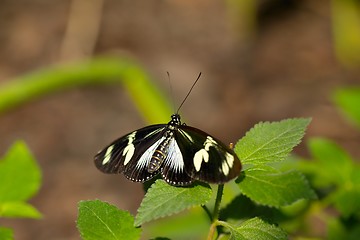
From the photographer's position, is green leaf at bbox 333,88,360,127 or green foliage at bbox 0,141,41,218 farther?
green leaf at bbox 333,88,360,127

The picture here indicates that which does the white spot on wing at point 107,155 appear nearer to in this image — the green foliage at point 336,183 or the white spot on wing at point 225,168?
the white spot on wing at point 225,168

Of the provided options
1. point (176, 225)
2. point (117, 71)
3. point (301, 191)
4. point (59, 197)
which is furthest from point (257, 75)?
point (301, 191)

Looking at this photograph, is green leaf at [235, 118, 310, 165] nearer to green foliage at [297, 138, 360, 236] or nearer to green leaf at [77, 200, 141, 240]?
green leaf at [77, 200, 141, 240]

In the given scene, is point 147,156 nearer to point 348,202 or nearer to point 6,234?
point 6,234

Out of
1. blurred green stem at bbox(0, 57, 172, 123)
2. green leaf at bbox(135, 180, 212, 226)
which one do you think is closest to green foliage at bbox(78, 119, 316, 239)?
green leaf at bbox(135, 180, 212, 226)

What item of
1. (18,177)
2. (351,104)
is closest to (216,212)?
(18,177)
